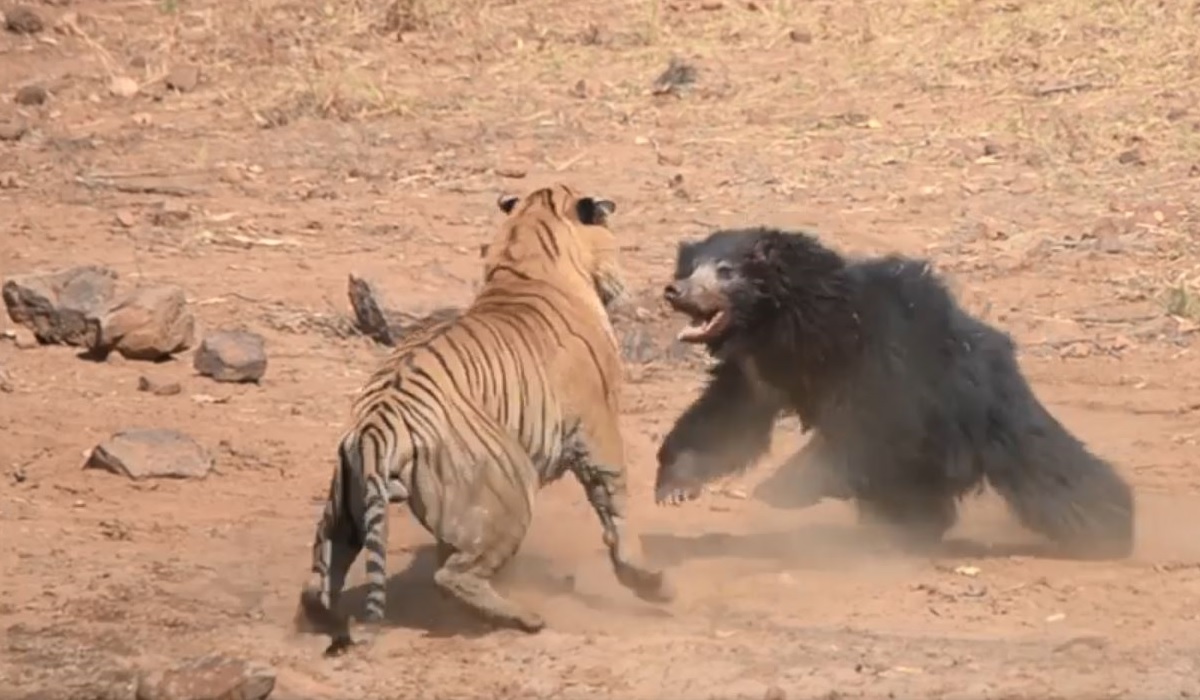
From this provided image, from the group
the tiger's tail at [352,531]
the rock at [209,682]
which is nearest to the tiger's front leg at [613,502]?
the tiger's tail at [352,531]

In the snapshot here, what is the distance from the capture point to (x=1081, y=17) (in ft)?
47.5

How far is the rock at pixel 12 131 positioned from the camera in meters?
13.8

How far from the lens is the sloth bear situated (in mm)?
7973

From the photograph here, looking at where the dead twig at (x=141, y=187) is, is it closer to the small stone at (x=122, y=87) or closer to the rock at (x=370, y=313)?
the small stone at (x=122, y=87)

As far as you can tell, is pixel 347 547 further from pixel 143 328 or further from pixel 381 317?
pixel 381 317

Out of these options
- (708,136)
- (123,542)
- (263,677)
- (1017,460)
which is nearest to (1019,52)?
(708,136)

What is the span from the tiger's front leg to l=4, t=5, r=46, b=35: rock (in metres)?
9.64

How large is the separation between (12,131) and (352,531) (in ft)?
25.2

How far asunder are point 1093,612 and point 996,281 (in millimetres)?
3896

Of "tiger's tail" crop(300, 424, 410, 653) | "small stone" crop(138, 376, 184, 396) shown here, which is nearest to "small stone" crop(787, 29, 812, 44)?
"small stone" crop(138, 376, 184, 396)

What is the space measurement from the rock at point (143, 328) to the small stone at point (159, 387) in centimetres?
29

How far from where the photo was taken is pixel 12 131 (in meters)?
13.8

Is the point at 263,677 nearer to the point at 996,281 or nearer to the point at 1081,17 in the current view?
the point at 996,281

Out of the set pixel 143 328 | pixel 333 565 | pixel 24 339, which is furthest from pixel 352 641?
pixel 24 339
